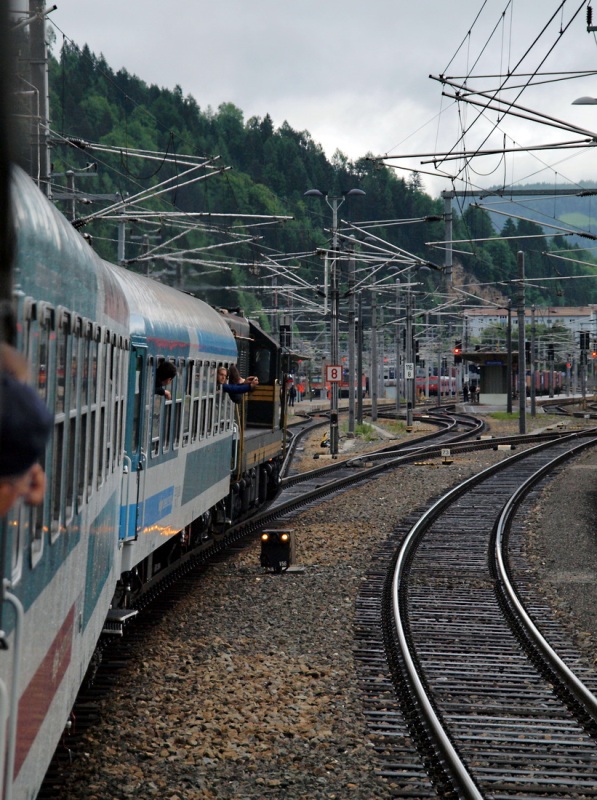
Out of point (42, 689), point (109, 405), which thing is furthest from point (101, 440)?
point (42, 689)

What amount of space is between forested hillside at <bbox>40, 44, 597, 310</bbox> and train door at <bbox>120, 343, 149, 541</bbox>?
7.31m

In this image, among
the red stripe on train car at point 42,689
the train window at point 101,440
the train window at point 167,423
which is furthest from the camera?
the train window at point 167,423

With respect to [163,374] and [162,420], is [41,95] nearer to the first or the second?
[162,420]

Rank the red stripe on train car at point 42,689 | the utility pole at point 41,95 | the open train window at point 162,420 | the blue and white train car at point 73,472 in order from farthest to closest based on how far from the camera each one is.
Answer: the utility pole at point 41,95, the open train window at point 162,420, the red stripe on train car at point 42,689, the blue and white train car at point 73,472

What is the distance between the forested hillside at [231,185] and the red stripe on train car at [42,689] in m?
11.9

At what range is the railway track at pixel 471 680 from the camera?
7.20 metres

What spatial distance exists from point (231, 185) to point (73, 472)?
7219 cm

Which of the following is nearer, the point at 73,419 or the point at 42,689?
the point at 42,689

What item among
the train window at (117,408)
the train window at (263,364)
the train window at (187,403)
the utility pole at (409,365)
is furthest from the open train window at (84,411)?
the utility pole at (409,365)

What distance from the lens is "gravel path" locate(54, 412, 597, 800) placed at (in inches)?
271

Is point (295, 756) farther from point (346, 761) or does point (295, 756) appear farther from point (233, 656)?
point (233, 656)

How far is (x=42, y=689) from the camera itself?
13.4 ft

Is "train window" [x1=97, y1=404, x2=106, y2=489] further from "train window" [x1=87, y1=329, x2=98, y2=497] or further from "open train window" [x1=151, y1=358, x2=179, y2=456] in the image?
"open train window" [x1=151, y1=358, x2=179, y2=456]

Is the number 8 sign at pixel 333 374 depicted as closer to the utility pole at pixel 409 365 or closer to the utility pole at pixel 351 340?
the utility pole at pixel 351 340
